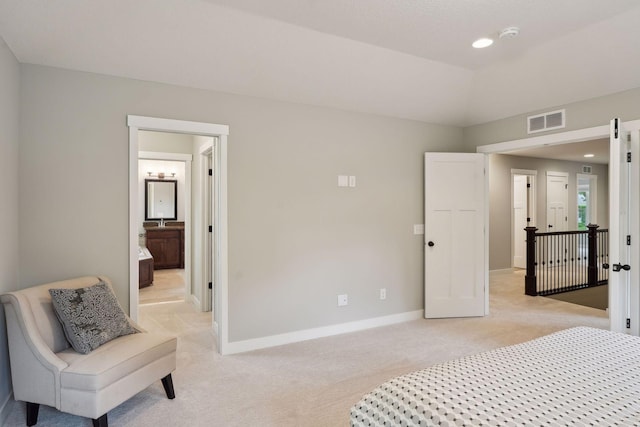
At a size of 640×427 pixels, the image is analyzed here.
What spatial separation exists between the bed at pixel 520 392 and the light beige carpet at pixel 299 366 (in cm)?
100

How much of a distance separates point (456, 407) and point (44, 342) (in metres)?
2.42

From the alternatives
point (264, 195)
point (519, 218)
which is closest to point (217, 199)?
point (264, 195)

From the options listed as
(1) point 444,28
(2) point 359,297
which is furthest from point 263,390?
(1) point 444,28

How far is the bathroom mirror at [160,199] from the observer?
8.65 m

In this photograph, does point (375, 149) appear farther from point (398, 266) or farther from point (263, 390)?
point (263, 390)

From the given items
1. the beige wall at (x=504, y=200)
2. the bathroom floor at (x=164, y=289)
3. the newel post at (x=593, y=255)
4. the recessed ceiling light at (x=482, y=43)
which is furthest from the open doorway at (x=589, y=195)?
the bathroom floor at (x=164, y=289)

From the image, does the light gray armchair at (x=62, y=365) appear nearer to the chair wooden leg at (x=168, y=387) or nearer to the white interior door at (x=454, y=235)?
the chair wooden leg at (x=168, y=387)

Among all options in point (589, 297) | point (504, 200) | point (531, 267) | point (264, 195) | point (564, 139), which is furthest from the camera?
point (504, 200)

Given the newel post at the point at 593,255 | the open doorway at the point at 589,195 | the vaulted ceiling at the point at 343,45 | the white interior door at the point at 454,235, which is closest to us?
the vaulted ceiling at the point at 343,45

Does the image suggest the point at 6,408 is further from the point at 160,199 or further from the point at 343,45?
the point at 160,199

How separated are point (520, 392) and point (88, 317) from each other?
2.55 metres

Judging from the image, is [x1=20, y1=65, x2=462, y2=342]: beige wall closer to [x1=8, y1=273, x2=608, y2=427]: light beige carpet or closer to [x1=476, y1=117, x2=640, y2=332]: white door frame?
[x1=8, y1=273, x2=608, y2=427]: light beige carpet

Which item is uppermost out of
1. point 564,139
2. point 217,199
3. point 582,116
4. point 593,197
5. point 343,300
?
point 582,116

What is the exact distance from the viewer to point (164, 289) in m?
6.23
